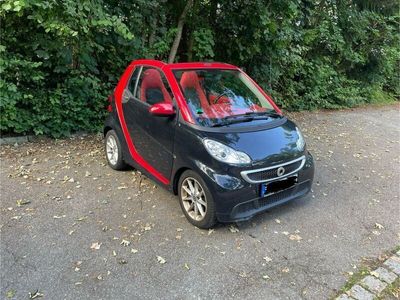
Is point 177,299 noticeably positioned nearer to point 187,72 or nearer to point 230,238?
point 230,238

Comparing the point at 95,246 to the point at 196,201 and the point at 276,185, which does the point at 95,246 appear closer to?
the point at 196,201

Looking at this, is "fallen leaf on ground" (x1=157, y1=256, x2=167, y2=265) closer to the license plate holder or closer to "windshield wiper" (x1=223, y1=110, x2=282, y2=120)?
the license plate holder

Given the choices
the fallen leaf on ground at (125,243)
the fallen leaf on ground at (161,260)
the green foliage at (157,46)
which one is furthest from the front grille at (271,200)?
the green foliage at (157,46)

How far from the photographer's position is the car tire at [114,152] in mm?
5080

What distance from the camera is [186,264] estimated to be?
3312 millimetres

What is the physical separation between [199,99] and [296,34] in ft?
18.5

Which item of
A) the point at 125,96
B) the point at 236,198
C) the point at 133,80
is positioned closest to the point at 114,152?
the point at 125,96

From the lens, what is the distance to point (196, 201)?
151 inches

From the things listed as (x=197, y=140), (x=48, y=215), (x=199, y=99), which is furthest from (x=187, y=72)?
(x=48, y=215)

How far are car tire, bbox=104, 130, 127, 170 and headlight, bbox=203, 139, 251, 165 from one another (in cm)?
179

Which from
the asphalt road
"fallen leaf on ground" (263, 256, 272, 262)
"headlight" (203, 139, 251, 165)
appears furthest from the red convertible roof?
"fallen leaf on ground" (263, 256, 272, 262)

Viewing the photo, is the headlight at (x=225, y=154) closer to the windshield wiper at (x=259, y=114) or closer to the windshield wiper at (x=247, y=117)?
the windshield wiper at (x=247, y=117)

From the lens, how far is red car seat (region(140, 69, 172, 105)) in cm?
430

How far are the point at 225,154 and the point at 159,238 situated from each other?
105 centimetres
